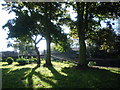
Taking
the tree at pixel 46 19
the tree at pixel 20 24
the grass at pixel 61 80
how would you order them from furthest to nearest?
the tree at pixel 20 24 → the tree at pixel 46 19 → the grass at pixel 61 80

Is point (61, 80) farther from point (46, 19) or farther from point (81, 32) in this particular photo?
point (46, 19)

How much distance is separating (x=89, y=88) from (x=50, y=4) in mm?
10944

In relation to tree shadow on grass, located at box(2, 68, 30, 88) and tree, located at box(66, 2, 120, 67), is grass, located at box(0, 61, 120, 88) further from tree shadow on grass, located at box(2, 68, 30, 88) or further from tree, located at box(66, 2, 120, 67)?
tree, located at box(66, 2, 120, 67)

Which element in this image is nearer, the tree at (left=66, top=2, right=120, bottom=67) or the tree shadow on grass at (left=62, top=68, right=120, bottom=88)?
the tree shadow on grass at (left=62, top=68, right=120, bottom=88)

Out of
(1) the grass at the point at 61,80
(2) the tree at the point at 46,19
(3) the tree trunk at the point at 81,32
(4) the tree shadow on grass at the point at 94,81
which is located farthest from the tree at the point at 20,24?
(4) the tree shadow on grass at the point at 94,81

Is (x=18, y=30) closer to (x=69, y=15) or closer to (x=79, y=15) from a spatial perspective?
(x=69, y=15)

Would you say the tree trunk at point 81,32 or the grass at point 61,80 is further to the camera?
the tree trunk at point 81,32

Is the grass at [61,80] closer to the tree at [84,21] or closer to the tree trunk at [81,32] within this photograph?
the tree trunk at [81,32]

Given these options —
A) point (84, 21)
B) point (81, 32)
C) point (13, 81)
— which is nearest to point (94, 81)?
point (13, 81)

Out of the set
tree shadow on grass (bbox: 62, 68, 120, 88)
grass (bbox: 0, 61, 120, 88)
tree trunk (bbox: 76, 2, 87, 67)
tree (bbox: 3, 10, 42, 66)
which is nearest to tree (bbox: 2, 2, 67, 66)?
tree (bbox: 3, 10, 42, 66)

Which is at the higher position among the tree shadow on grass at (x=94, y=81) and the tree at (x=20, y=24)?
the tree at (x=20, y=24)

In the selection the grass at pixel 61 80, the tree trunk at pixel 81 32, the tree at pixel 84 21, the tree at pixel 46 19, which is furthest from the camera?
the tree at pixel 46 19

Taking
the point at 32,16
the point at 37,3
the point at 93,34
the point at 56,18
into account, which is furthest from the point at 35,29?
the point at 93,34

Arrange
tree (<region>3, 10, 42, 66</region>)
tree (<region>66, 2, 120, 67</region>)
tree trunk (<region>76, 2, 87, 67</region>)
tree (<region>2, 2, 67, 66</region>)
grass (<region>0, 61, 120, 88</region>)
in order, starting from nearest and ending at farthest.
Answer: grass (<region>0, 61, 120, 88</region>), tree (<region>66, 2, 120, 67</region>), tree trunk (<region>76, 2, 87, 67</region>), tree (<region>2, 2, 67, 66</region>), tree (<region>3, 10, 42, 66</region>)
